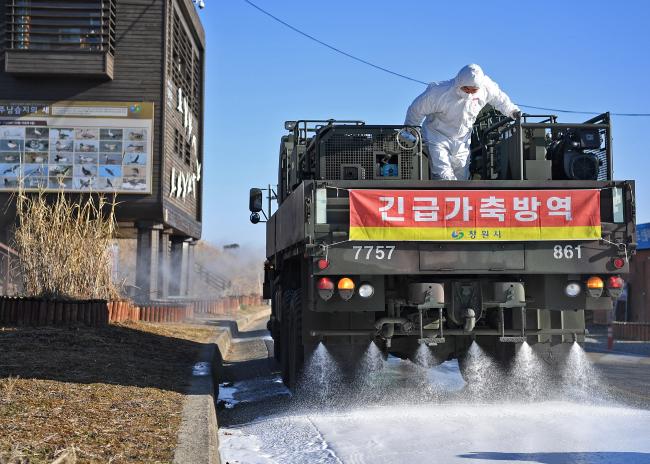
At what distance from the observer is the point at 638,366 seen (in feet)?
48.0

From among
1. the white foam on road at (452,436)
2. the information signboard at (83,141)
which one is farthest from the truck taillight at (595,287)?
the information signboard at (83,141)

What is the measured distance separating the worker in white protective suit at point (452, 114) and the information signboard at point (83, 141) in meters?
20.3

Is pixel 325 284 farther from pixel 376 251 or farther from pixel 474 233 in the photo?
pixel 474 233

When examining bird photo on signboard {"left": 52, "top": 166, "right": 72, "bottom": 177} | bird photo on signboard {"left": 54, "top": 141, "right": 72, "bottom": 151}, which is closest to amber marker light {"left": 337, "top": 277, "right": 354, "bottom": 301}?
bird photo on signboard {"left": 52, "top": 166, "right": 72, "bottom": 177}

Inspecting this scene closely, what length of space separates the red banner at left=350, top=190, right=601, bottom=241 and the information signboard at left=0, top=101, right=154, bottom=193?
861 inches

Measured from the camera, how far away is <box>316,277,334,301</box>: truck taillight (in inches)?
306

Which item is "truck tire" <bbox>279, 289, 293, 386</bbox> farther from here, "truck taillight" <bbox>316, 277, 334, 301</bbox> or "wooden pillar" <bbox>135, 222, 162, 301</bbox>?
"wooden pillar" <bbox>135, 222, 162, 301</bbox>

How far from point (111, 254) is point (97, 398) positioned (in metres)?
8.97

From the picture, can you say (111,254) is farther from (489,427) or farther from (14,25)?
(14,25)

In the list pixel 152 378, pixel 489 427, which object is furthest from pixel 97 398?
pixel 489 427

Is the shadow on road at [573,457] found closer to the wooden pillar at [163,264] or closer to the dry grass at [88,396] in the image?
the dry grass at [88,396]

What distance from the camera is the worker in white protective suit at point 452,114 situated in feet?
31.0

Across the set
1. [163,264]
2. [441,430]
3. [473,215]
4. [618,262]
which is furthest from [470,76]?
[163,264]

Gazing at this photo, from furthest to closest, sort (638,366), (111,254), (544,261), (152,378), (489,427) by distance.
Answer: (111,254) < (638,366) < (152,378) < (544,261) < (489,427)
